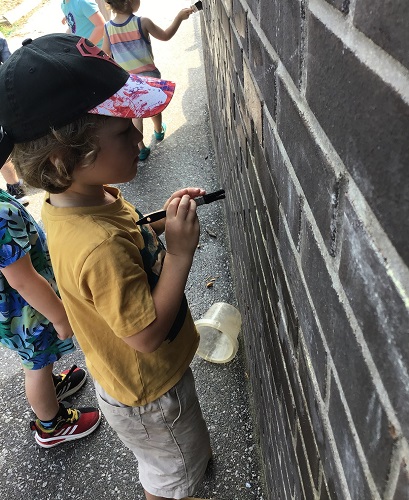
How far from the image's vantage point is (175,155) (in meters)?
4.89

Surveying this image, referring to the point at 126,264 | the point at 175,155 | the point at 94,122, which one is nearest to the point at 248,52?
the point at 94,122

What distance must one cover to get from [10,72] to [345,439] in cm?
127

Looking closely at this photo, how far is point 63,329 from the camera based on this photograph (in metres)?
2.03

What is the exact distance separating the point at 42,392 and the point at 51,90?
5.22ft

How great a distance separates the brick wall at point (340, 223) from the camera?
0.46 m

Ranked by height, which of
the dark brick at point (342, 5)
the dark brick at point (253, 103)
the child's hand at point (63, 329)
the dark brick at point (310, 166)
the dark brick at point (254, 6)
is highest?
the dark brick at point (342, 5)

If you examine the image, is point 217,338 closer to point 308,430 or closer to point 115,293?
point 115,293

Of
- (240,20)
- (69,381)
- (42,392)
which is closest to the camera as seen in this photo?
(240,20)

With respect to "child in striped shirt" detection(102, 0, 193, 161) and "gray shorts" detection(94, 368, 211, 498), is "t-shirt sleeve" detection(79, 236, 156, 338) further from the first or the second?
"child in striped shirt" detection(102, 0, 193, 161)

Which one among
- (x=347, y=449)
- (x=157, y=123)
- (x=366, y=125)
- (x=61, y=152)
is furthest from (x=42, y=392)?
(x=157, y=123)

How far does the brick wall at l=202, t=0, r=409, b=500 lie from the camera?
46 centimetres

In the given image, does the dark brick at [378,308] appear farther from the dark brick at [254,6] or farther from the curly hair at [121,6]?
the curly hair at [121,6]

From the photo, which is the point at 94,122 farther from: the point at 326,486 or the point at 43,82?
the point at 326,486

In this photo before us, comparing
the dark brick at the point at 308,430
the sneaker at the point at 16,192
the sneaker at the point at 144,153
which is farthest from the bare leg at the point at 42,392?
the sneaker at the point at 144,153
